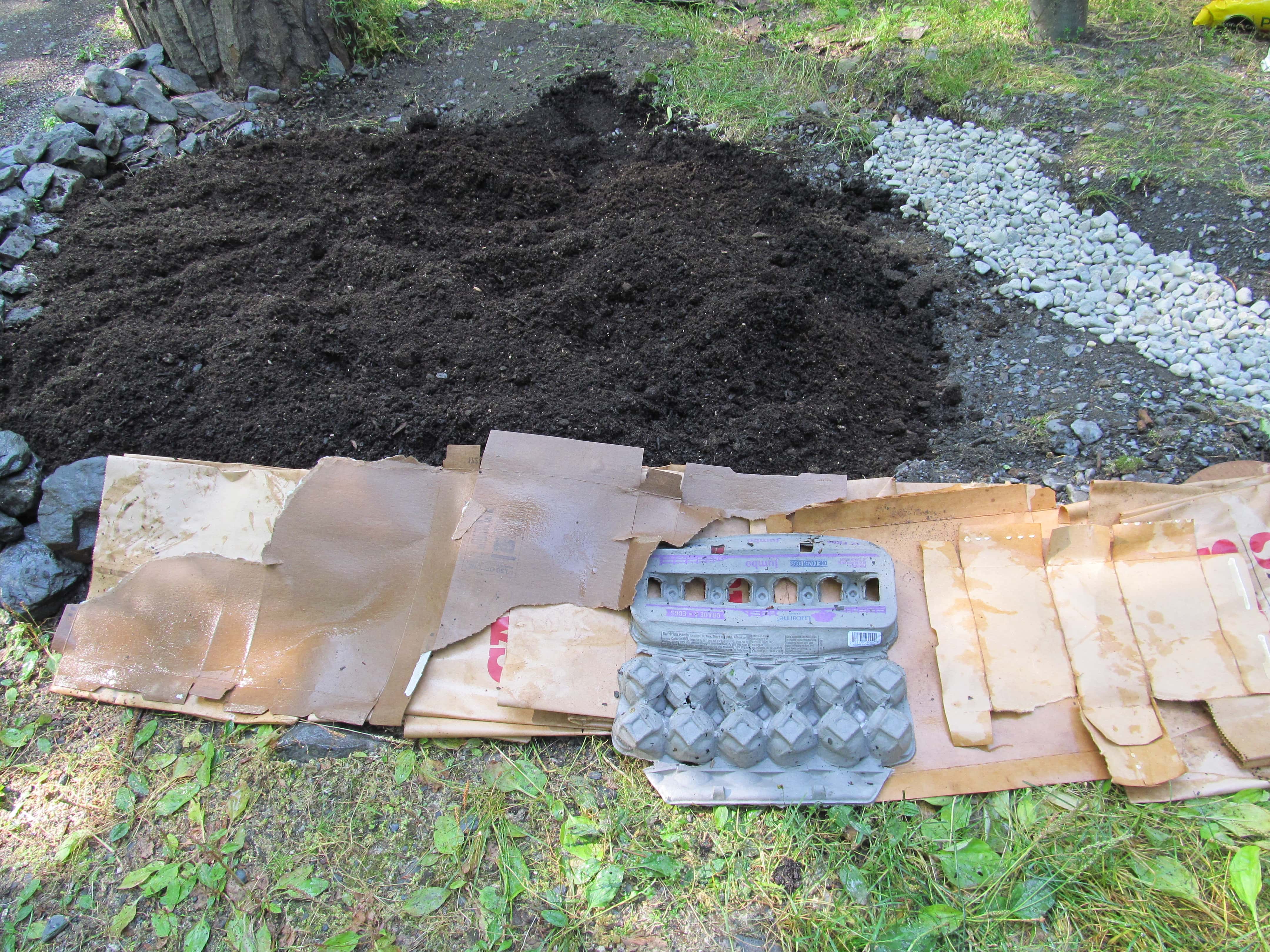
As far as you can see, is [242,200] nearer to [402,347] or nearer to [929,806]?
[402,347]

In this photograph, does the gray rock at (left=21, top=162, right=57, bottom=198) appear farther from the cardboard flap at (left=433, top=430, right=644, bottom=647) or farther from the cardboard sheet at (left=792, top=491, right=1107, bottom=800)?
the cardboard sheet at (left=792, top=491, right=1107, bottom=800)

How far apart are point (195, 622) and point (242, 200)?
2.07 meters

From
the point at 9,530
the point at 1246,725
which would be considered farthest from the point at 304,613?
the point at 1246,725

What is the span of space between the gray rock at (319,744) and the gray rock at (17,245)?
8.28 ft

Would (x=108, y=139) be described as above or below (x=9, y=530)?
above

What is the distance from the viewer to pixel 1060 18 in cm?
410

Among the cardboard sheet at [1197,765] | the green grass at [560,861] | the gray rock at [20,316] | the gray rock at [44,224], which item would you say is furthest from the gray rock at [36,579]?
the cardboard sheet at [1197,765]

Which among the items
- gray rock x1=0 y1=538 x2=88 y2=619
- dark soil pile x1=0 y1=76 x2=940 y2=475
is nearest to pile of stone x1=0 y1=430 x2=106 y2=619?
gray rock x1=0 y1=538 x2=88 y2=619

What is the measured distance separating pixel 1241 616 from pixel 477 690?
187cm

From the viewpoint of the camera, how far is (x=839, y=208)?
11.2 feet

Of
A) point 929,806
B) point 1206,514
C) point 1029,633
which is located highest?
point 1206,514

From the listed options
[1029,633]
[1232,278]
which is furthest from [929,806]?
[1232,278]

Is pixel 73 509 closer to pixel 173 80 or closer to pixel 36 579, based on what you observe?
pixel 36 579

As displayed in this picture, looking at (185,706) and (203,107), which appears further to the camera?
(203,107)
